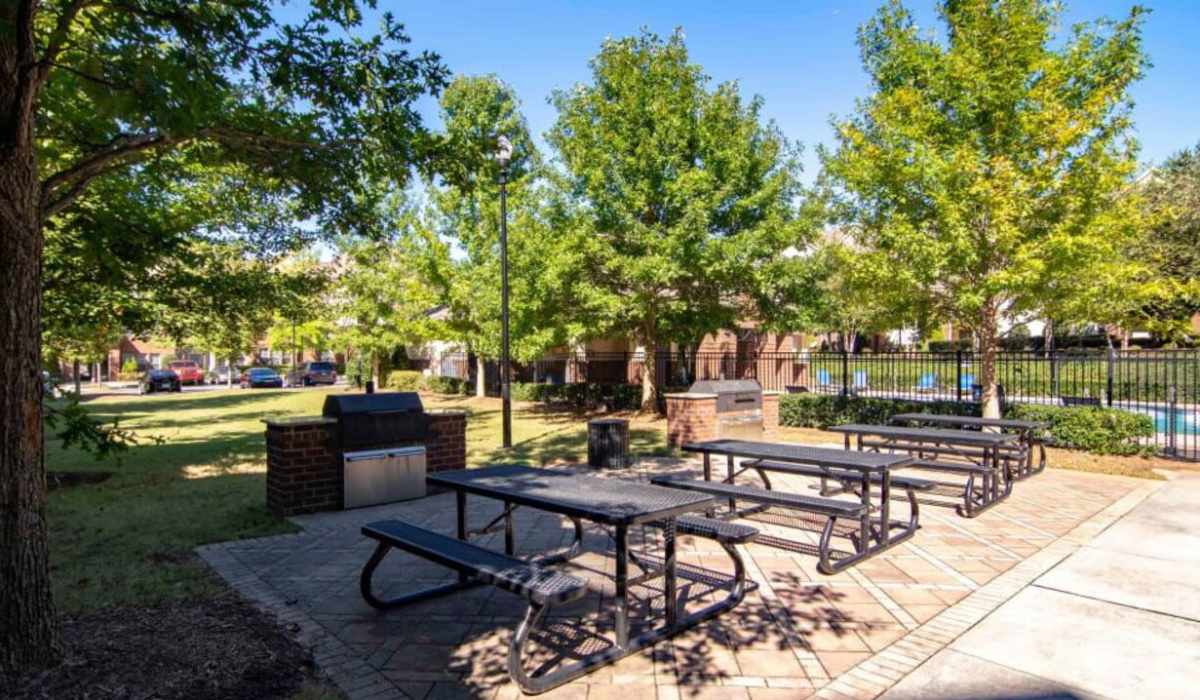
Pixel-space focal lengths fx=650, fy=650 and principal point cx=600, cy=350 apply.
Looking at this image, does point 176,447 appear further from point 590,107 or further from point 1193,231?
point 1193,231

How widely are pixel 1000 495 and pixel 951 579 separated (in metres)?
3.35

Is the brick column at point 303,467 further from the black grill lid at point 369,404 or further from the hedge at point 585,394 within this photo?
the hedge at point 585,394

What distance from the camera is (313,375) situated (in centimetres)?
4228

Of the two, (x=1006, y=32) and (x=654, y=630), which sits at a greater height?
(x=1006, y=32)

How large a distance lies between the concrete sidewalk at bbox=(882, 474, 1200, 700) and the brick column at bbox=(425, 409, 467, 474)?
19.6 feet

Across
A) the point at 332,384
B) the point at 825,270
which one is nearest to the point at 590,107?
the point at 825,270

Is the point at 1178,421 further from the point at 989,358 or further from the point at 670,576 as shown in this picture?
the point at 670,576

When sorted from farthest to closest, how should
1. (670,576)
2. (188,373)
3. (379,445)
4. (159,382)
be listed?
(188,373), (159,382), (379,445), (670,576)

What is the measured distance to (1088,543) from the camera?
18.9ft

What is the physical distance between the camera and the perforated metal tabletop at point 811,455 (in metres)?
5.76

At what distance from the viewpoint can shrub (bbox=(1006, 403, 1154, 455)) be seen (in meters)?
9.93

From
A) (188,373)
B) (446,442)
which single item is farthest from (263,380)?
(446,442)

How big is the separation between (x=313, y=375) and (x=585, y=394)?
92.7 ft

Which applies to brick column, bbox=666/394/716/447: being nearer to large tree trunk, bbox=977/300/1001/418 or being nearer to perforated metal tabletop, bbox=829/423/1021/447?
perforated metal tabletop, bbox=829/423/1021/447
